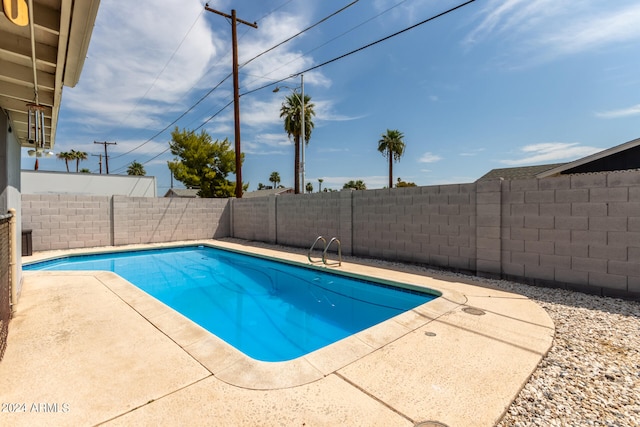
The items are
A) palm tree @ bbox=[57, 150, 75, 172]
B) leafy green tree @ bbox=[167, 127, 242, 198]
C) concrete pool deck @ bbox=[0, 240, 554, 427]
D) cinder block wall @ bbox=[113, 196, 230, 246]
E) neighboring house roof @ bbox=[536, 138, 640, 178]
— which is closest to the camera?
concrete pool deck @ bbox=[0, 240, 554, 427]

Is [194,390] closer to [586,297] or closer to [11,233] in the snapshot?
[11,233]

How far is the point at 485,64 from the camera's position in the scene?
833 centimetres

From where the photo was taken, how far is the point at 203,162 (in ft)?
72.5

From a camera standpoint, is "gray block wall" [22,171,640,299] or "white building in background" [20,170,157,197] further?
"white building in background" [20,170,157,197]

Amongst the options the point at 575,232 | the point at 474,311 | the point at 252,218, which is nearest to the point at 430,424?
the point at 474,311

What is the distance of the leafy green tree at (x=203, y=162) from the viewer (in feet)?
70.5

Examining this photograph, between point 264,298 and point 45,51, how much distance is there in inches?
196

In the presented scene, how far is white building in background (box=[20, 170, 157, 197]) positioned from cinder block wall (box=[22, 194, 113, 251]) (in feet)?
40.1

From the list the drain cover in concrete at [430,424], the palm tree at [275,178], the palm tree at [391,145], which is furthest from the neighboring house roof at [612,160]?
the palm tree at [275,178]

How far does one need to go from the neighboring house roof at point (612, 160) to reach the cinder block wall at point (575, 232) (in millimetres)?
5268

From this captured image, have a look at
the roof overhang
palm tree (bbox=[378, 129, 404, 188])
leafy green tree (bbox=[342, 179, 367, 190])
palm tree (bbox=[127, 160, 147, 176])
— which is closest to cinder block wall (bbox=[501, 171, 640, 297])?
the roof overhang

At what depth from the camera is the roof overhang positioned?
222cm

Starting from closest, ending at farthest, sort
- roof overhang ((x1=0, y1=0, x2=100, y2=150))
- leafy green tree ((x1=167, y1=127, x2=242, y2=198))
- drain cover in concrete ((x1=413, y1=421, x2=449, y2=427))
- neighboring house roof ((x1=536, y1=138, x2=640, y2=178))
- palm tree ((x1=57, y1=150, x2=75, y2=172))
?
drain cover in concrete ((x1=413, y1=421, x2=449, y2=427))
roof overhang ((x1=0, y1=0, x2=100, y2=150))
neighboring house roof ((x1=536, y1=138, x2=640, y2=178))
leafy green tree ((x1=167, y1=127, x2=242, y2=198))
palm tree ((x1=57, y1=150, x2=75, y2=172))

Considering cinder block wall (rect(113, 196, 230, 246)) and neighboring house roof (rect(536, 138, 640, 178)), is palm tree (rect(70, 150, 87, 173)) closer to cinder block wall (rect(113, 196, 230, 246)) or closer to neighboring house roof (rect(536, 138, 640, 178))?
cinder block wall (rect(113, 196, 230, 246))
